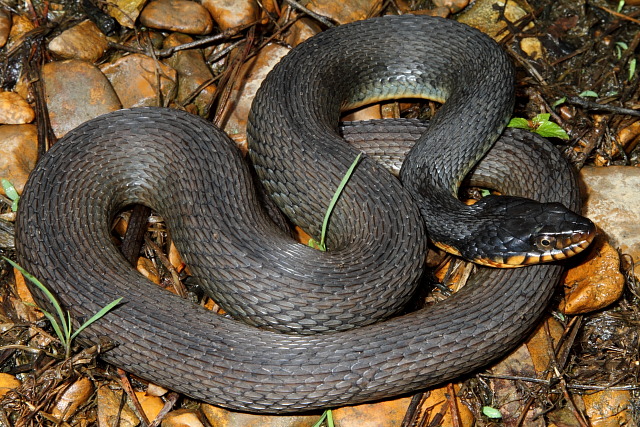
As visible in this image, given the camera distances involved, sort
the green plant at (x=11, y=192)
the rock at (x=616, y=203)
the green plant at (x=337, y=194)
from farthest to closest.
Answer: the rock at (x=616, y=203)
the green plant at (x=11, y=192)
the green plant at (x=337, y=194)

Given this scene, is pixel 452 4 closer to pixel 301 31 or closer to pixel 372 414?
pixel 301 31

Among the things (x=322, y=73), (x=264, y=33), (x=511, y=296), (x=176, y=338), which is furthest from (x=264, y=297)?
(x=264, y=33)

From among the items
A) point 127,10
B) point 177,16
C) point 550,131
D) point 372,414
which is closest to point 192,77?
point 177,16

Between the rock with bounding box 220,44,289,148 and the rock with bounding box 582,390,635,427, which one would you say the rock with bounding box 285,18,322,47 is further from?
the rock with bounding box 582,390,635,427

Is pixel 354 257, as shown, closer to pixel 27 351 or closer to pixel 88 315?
pixel 88 315

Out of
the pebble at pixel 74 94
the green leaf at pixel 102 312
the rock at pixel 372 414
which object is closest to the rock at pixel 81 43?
the pebble at pixel 74 94

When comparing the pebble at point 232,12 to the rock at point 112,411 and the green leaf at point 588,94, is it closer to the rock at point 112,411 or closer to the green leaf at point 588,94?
the green leaf at point 588,94
